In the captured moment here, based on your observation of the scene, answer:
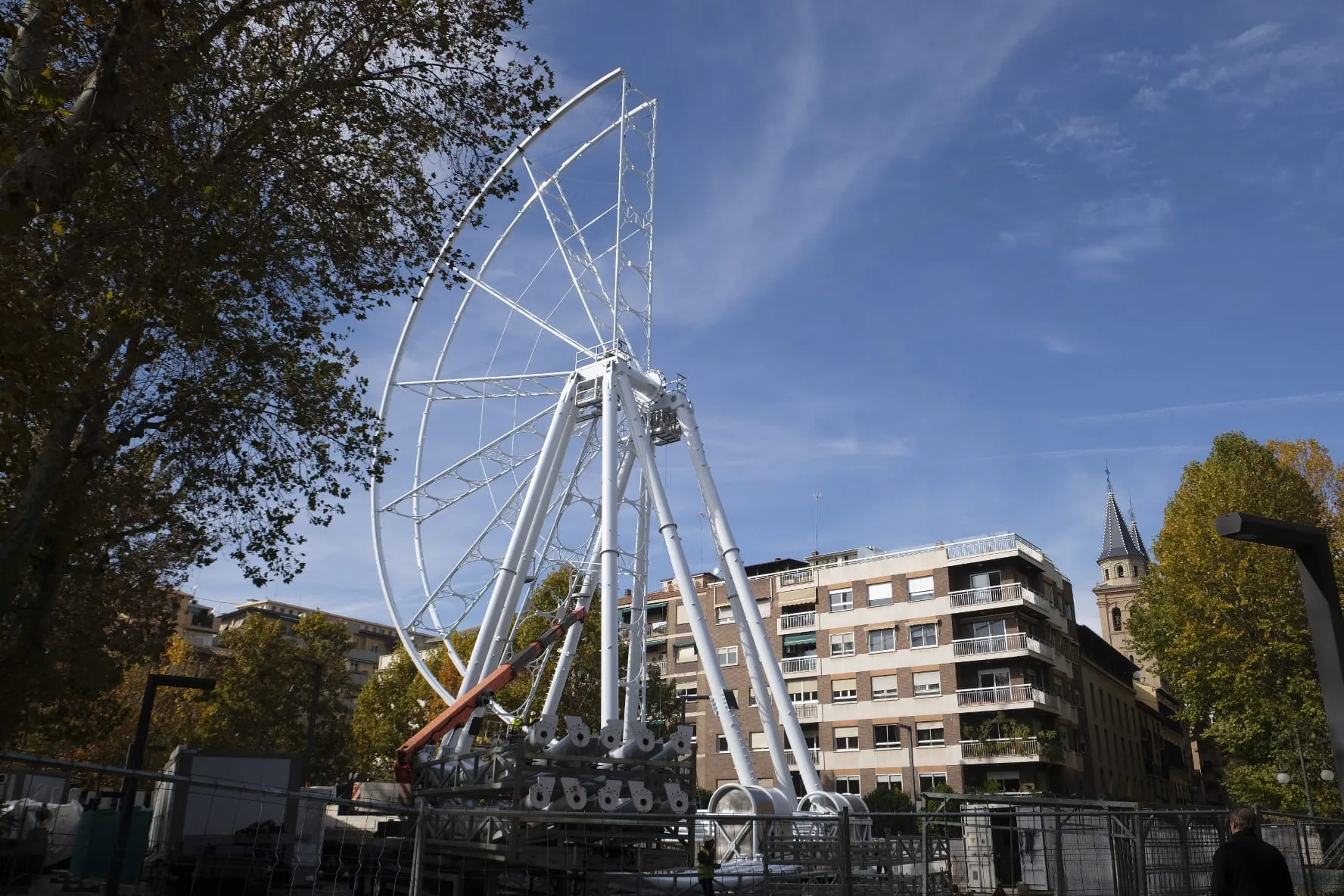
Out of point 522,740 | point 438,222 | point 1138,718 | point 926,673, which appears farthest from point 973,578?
point 438,222

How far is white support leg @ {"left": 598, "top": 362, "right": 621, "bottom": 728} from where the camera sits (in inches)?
947

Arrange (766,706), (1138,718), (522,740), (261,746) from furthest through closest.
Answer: (1138,718)
(261,746)
(766,706)
(522,740)

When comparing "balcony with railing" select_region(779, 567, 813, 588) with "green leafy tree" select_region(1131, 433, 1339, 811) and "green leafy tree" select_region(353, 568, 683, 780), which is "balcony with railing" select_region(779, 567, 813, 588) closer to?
"green leafy tree" select_region(353, 568, 683, 780)

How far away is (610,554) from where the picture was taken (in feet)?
82.9

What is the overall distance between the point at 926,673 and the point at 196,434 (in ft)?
141

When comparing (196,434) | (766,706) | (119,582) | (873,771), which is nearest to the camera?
(196,434)

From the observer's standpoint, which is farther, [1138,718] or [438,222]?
[1138,718]

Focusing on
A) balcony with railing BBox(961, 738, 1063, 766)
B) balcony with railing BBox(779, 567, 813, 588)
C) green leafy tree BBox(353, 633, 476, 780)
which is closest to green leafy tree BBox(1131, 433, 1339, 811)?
balcony with railing BBox(961, 738, 1063, 766)

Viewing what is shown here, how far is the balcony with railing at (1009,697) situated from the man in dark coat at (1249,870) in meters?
42.8

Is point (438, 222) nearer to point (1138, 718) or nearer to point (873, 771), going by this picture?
point (873, 771)

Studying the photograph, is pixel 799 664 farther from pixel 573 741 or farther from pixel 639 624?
pixel 573 741

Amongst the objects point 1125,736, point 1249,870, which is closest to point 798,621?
point 1125,736

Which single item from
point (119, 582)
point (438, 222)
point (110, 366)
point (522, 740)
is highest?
point (438, 222)

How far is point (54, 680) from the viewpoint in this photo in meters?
13.6
